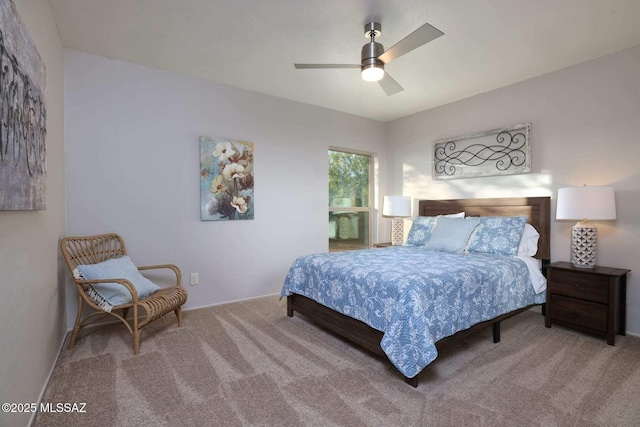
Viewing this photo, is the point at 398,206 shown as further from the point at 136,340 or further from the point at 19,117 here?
the point at 19,117

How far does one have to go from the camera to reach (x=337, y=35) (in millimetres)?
2516

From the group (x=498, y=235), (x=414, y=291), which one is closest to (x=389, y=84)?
(x=414, y=291)

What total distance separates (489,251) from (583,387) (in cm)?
138

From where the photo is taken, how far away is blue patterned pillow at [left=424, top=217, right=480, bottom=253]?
3238mm

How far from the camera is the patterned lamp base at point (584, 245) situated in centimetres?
276

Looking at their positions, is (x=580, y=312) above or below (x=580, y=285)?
below

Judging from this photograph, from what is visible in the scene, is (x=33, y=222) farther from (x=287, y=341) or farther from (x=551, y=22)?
(x=551, y=22)

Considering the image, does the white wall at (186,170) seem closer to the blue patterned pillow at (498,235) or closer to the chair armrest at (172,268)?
the chair armrest at (172,268)

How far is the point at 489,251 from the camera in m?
3.10

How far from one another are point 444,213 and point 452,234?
0.85 meters

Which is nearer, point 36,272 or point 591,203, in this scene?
point 36,272

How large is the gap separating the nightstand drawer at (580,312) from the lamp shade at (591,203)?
2.42 ft

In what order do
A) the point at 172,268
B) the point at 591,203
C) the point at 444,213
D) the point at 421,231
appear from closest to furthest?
1. the point at 591,203
2. the point at 172,268
3. the point at 421,231
4. the point at 444,213

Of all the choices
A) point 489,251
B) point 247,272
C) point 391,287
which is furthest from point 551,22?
point 247,272
